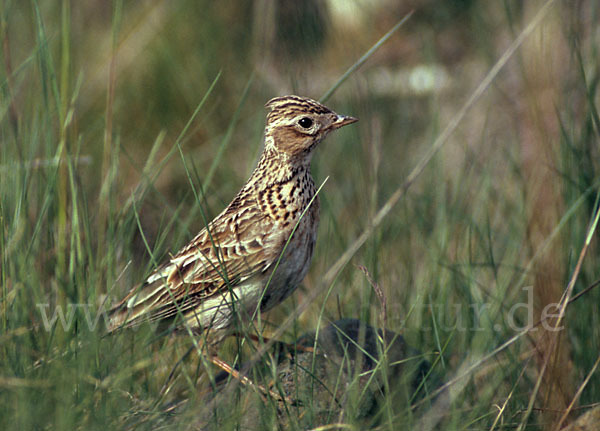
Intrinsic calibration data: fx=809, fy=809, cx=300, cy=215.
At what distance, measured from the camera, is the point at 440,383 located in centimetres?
426

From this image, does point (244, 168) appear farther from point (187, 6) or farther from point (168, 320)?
point (168, 320)

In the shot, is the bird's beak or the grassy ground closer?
the grassy ground

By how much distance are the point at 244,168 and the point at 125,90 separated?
151 cm

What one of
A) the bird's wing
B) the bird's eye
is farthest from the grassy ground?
the bird's eye

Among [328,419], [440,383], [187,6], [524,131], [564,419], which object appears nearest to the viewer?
[328,419]

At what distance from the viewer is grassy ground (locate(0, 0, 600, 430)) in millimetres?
3564

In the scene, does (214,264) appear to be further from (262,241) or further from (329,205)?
(329,205)

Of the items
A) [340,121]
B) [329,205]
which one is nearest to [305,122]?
[340,121]

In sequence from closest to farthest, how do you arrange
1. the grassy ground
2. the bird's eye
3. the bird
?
the grassy ground → the bird → the bird's eye

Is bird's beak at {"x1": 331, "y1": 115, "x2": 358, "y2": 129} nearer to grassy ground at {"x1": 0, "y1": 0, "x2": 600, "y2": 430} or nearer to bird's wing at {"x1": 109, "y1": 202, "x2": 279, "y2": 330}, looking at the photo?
grassy ground at {"x1": 0, "y1": 0, "x2": 600, "y2": 430}

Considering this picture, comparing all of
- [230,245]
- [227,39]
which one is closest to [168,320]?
[230,245]

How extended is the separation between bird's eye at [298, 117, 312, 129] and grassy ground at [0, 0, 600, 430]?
0.95 feet

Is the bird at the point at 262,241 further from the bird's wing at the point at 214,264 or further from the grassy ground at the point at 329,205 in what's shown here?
the grassy ground at the point at 329,205

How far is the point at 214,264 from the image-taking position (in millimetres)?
4410
